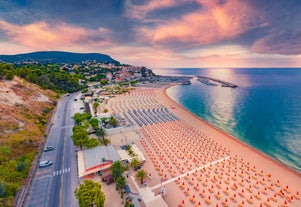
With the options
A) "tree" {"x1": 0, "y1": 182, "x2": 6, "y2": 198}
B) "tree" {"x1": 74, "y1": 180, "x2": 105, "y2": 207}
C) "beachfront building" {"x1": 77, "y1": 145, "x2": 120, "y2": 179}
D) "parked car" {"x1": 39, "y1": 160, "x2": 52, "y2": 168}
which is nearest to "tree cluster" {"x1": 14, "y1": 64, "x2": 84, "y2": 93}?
"parked car" {"x1": 39, "y1": 160, "x2": 52, "y2": 168}

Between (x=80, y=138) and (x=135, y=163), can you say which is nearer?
(x=135, y=163)

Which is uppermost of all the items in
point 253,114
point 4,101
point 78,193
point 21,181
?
point 4,101

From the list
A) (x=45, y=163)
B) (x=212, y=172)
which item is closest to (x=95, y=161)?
(x=45, y=163)

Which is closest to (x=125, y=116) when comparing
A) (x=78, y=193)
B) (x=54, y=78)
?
(x=78, y=193)

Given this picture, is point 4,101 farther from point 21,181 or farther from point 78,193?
point 78,193

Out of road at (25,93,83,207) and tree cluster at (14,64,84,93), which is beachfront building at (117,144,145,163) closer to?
road at (25,93,83,207)

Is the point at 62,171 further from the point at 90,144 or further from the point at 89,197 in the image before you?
Result: the point at 89,197

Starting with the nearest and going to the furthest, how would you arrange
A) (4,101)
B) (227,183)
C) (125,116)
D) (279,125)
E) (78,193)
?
1. (78,193)
2. (227,183)
3. (4,101)
4. (279,125)
5. (125,116)
